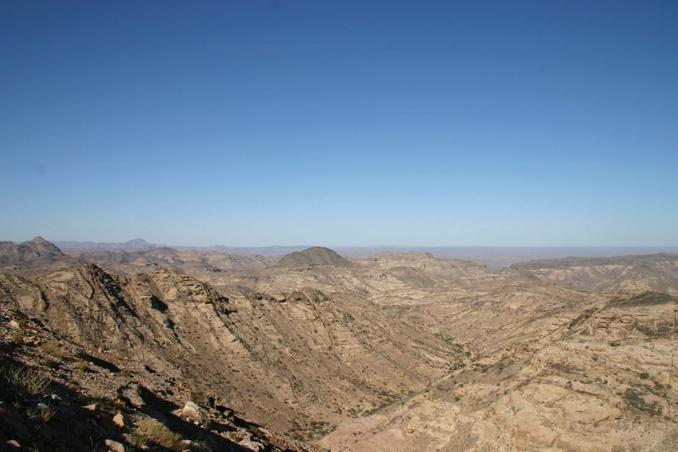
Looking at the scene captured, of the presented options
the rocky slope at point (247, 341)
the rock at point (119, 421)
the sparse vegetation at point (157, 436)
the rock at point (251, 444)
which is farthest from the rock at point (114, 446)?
the rocky slope at point (247, 341)

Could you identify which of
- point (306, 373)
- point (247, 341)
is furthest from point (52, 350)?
point (247, 341)

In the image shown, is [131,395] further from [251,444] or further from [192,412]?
[251,444]

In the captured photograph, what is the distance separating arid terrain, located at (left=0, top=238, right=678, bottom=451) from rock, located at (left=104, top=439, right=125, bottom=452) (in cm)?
4

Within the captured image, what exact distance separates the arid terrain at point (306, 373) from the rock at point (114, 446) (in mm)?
38

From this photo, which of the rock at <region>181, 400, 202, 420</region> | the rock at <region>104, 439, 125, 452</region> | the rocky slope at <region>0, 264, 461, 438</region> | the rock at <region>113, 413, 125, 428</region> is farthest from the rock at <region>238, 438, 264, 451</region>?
the rocky slope at <region>0, 264, 461, 438</region>

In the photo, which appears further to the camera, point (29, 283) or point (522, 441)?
point (29, 283)

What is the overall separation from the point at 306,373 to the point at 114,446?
6233 centimetres

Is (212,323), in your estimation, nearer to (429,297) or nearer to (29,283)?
(29,283)

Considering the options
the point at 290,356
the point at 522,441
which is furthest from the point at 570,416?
the point at 290,356

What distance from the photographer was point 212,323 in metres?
71.2

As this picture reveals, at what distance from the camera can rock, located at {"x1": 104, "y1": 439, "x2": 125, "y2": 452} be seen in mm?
8489

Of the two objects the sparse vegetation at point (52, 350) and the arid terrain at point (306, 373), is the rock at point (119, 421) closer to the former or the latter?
the arid terrain at point (306, 373)

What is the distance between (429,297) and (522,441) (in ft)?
412

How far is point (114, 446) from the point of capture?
8.54 m
